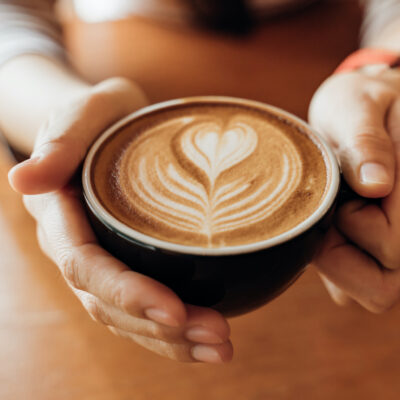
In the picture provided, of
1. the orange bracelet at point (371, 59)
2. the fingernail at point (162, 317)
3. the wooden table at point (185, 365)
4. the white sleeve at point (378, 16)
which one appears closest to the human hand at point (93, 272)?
the fingernail at point (162, 317)

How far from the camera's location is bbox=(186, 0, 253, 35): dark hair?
1.23 m

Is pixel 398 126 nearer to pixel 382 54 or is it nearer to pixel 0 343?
pixel 382 54

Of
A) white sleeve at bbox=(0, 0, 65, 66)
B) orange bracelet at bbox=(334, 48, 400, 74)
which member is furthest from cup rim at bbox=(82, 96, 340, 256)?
white sleeve at bbox=(0, 0, 65, 66)

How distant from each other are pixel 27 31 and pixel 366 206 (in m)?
0.93

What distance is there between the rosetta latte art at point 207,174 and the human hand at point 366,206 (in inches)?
3.8

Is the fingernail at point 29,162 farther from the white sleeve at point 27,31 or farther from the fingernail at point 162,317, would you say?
the white sleeve at point 27,31

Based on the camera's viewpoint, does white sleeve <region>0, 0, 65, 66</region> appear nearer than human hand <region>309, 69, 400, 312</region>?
No

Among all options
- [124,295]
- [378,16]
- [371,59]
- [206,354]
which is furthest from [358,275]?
[378,16]

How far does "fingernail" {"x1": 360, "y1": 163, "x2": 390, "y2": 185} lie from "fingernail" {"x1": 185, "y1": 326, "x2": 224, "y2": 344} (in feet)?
0.98

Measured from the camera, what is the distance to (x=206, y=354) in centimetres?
58

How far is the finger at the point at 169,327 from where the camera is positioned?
1.78 ft

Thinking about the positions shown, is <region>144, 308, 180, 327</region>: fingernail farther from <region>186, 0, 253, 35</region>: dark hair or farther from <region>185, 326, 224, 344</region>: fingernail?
<region>186, 0, 253, 35</region>: dark hair

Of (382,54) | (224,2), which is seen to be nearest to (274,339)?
(382,54)

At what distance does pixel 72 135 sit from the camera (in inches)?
25.6
